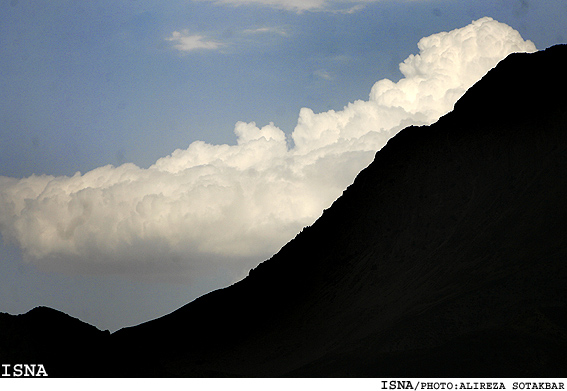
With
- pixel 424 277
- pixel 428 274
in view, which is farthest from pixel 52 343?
pixel 428 274

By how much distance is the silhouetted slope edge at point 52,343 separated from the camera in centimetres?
6256

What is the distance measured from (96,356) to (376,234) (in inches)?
1429

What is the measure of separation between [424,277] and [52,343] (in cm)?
3859

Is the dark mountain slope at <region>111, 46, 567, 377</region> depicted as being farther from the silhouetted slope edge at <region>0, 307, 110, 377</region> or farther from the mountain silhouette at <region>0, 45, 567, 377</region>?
the silhouetted slope edge at <region>0, 307, 110, 377</region>

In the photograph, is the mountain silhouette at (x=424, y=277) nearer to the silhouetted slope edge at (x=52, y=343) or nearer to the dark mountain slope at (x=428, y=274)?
the dark mountain slope at (x=428, y=274)

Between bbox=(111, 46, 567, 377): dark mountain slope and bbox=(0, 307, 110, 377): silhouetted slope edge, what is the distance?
4705 mm

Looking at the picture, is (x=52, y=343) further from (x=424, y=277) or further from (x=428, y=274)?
(x=428, y=274)

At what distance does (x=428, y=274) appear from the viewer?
69.8m

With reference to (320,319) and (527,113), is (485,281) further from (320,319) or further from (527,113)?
(527,113)

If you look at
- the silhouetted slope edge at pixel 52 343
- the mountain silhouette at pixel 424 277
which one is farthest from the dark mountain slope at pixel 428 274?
the silhouetted slope edge at pixel 52 343

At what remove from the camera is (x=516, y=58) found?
9106 cm

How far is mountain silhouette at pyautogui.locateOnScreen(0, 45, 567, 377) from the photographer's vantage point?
54062 millimetres

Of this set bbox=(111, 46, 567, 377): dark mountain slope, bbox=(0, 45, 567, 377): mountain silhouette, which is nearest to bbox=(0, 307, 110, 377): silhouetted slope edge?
bbox=(0, 45, 567, 377): mountain silhouette

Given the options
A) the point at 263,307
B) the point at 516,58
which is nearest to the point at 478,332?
the point at 263,307
